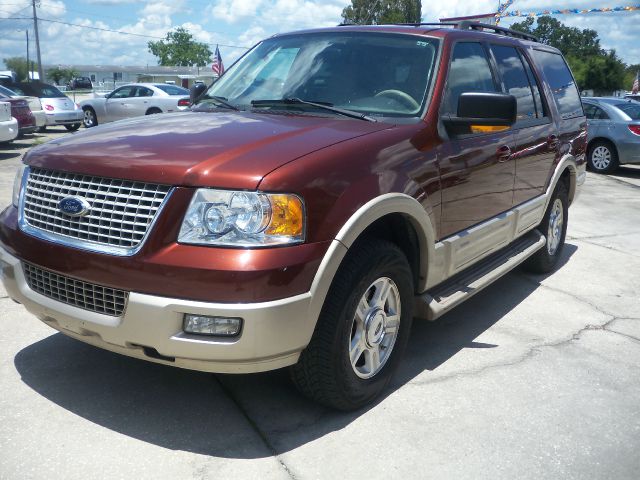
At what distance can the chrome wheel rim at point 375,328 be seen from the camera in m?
3.22

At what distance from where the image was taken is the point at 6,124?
12328mm

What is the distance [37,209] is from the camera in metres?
3.15

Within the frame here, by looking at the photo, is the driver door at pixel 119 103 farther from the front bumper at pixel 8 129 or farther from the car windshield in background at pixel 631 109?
the car windshield in background at pixel 631 109

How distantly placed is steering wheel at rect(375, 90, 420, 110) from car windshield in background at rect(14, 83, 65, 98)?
57.2 ft

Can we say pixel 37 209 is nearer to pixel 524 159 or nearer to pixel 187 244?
pixel 187 244

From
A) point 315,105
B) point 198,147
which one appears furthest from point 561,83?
point 198,147

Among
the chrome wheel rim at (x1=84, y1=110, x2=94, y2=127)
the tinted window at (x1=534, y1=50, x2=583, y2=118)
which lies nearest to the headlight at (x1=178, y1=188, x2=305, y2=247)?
the tinted window at (x1=534, y1=50, x2=583, y2=118)

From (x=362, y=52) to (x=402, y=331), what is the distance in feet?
5.73

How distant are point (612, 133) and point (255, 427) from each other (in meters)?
12.8

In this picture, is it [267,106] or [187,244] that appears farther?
[267,106]

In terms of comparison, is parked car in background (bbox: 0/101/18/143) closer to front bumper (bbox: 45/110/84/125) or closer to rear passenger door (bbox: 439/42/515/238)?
front bumper (bbox: 45/110/84/125)

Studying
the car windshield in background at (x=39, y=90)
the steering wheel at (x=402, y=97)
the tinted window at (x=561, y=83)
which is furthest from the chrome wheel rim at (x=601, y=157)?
the car windshield in background at (x=39, y=90)

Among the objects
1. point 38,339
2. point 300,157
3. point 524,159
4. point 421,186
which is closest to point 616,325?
point 524,159

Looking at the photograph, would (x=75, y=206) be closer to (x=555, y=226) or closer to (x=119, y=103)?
(x=555, y=226)
